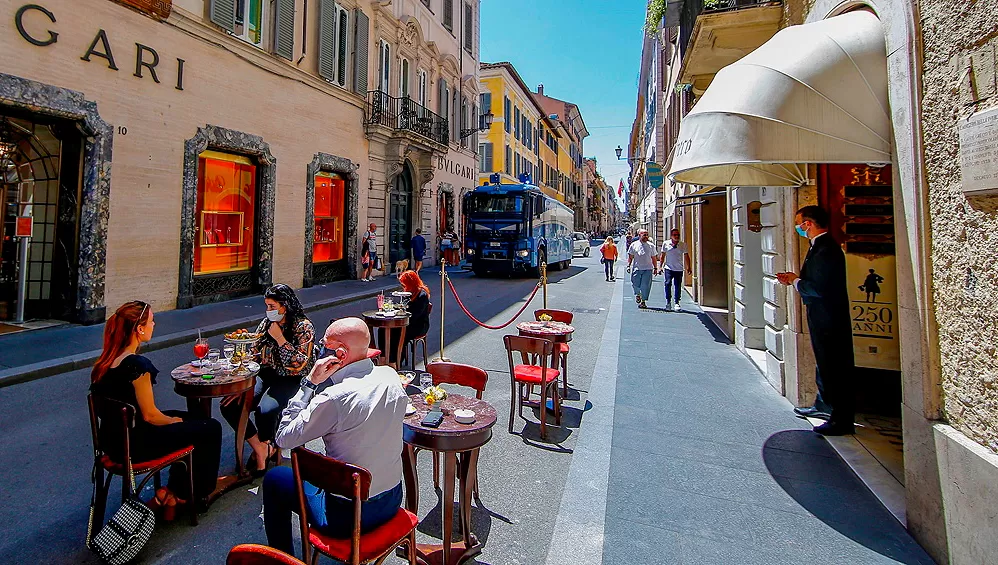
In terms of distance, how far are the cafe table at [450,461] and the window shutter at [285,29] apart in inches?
512

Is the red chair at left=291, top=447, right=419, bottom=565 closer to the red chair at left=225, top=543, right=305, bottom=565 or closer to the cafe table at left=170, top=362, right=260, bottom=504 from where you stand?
the red chair at left=225, top=543, right=305, bottom=565

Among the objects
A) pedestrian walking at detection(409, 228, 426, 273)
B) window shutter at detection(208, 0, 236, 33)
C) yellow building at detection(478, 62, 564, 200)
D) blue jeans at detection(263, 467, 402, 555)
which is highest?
yellow building at detection(478, 62, 564, 200)

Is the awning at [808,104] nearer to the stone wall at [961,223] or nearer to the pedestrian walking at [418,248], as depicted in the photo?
the stone wall at [961,223]

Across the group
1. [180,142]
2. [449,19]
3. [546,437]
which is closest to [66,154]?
[180,142]

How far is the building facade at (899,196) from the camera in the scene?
7.59 ft

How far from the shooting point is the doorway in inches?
332

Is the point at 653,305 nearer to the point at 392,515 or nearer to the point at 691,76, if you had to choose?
the point at 691,76

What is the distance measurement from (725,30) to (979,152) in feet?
15.8

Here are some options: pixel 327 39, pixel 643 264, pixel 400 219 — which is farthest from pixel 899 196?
pixel 400 219

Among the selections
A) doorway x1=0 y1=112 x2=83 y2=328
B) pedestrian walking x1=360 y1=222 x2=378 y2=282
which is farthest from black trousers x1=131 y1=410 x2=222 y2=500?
pedestrian walking x1=360 y1=222 x2=378 y2=282

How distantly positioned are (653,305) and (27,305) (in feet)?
43.3

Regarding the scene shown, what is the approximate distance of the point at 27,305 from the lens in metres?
8.70

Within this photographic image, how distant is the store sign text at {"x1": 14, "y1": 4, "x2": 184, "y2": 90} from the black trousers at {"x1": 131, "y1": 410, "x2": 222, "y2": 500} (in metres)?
8.41

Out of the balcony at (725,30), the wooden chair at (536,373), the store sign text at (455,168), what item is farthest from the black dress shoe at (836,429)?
the store sign text at (455,168)
